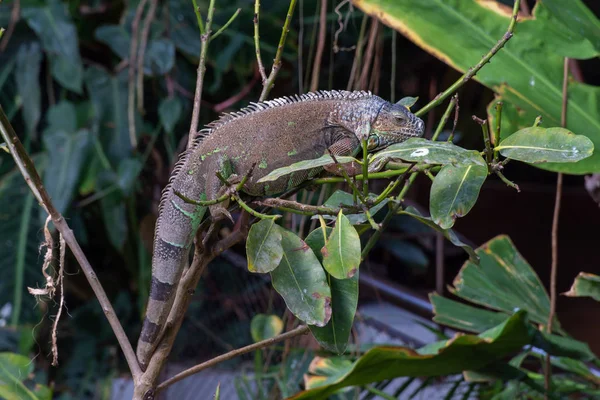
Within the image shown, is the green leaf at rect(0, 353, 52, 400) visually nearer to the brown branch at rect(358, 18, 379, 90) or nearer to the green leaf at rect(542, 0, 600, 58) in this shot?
the brown branch at rect(358, 18, 379, 90)

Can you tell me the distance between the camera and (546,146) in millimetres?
640

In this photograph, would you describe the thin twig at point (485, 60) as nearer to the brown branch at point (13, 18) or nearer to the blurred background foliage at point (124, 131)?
the blurred background foliage at point (124, 131)

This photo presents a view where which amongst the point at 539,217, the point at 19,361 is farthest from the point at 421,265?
the point at 19,361

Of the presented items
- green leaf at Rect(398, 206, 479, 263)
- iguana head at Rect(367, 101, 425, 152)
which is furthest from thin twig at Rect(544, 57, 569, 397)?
green leaf at Rect(398, 206, 479, 263)

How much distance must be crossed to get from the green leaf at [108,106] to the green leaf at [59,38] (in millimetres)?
76

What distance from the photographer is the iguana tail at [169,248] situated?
3.19 ft

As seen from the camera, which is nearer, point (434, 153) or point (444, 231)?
point (434, 153)

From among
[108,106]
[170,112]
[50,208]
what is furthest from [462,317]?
[108,106]

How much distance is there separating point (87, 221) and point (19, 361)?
173 centimetres

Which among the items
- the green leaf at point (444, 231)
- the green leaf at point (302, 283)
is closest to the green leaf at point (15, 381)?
the green leaf at point (302, 283)

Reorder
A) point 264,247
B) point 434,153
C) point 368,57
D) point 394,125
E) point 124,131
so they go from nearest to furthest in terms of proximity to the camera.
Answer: point 434,153 < point 264,247 < point 394,125 < point 368,57 < point 124,131

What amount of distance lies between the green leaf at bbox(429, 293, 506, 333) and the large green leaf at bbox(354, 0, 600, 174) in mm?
392

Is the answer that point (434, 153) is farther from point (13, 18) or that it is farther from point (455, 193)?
point (13, 18)

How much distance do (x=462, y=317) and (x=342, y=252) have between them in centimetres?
87
